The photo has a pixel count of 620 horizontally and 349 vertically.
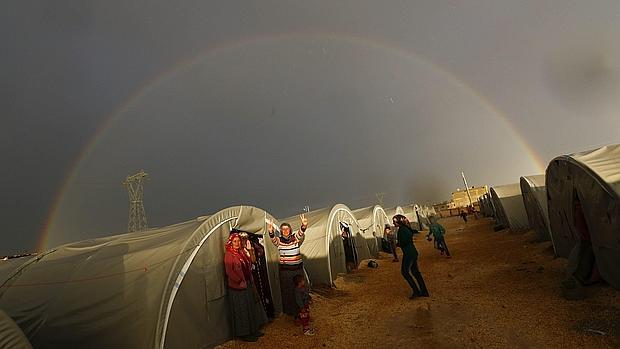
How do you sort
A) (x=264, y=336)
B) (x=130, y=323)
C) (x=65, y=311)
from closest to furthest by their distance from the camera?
1. (x=130, y=323)
2. (x=65, y=311)
3. (x=264, y=336)

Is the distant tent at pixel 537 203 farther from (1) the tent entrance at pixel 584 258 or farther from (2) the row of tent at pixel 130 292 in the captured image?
(2) the row of tent at pixel 130 292

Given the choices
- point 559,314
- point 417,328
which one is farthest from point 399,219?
point 559,314

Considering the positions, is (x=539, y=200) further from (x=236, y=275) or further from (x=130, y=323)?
(x=130, y=323)

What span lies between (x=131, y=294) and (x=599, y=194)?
896 cm

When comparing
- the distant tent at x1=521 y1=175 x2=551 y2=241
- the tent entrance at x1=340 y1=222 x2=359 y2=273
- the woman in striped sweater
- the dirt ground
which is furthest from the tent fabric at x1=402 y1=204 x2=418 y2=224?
the woman in striped sweater

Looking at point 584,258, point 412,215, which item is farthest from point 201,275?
point 412,215

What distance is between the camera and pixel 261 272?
28.0ft

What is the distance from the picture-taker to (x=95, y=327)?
5598 mm

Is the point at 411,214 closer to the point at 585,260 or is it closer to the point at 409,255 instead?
the point at 409,255

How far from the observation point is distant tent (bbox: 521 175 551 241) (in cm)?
1335

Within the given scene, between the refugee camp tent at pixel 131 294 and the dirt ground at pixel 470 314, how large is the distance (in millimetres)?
1284

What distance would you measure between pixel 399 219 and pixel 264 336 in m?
4.72

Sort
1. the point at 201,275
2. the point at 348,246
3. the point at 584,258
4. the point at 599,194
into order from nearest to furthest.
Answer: the point at 599,194 < the point at 201,275 < the point at 584,258 < the point at 348,246

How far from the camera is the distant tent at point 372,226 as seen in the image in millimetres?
20406
